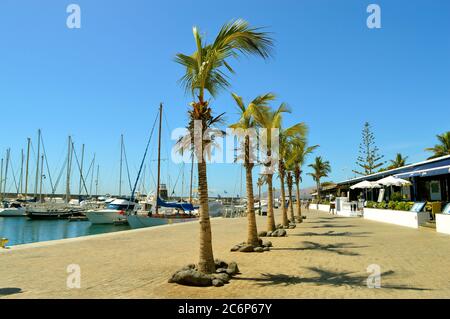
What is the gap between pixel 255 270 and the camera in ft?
31.4

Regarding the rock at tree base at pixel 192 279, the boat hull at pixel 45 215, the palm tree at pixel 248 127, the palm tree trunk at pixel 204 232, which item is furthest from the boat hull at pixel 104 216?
the rock at tree base at pixel 192 279

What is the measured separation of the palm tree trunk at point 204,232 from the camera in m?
8.47

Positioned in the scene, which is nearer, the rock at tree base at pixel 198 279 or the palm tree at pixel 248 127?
the rock at tree base at pixel 198 279

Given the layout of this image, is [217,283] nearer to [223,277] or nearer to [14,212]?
[223,277]

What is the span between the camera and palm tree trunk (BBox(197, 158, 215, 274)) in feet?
27.8

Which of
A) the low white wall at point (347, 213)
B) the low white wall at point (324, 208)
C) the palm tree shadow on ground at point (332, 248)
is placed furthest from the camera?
the low white wall at point (324, 208)

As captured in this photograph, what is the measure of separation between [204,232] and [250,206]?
219 inches

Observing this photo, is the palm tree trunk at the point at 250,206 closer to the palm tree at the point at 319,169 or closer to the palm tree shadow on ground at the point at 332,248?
the palm tree shadow on ground at the point at 332,248

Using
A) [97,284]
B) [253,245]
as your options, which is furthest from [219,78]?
[253,245]

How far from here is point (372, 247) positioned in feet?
44.0

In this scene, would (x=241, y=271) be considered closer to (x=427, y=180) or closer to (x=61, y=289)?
(x=61, y=289)

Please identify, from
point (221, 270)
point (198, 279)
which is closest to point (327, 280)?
point (221, 270)

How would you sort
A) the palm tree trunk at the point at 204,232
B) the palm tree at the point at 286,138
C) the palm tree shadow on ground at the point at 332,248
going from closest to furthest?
the palm tree trunk at the point at 204,232 < the palm tree shadow on ground at the point at 332,248 < the palm tree at the point at 286,138
